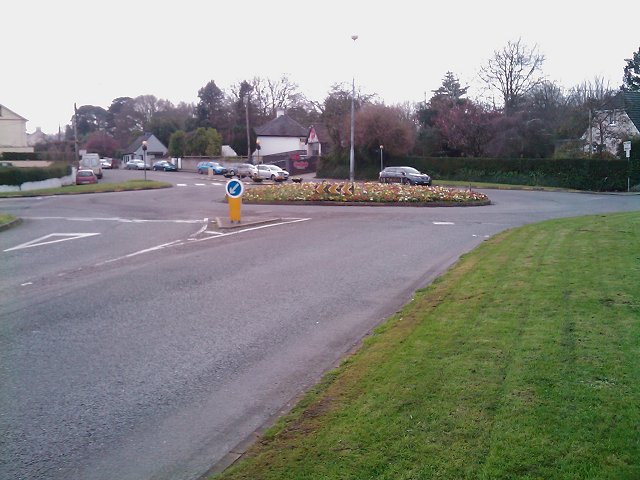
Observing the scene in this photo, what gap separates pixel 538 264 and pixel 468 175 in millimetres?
45755

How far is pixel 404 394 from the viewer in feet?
17.8

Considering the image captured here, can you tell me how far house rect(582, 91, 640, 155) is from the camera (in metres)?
52.2

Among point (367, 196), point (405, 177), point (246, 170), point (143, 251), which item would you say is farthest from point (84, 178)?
point (143, 251)

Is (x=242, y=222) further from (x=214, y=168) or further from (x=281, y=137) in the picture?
A: (x=281, y=137)

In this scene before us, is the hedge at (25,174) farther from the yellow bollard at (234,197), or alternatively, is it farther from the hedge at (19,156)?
the yellow bollard at (234,197)

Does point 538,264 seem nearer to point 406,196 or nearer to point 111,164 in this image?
point 406,196

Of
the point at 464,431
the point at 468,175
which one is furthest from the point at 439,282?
the point at 468,175

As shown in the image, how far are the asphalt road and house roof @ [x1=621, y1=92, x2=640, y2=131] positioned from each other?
40310 millimetres

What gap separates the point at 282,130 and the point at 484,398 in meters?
81.4

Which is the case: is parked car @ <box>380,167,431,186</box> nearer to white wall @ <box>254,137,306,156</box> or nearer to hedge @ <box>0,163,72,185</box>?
hedge @ <box>0,163,72,185</box>

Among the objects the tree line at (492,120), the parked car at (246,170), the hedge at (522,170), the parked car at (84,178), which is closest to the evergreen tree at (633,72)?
the tree line at (492,120)

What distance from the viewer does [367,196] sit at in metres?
30.1

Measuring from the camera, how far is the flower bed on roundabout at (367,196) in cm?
2958

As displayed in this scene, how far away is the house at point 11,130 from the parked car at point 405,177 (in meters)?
49.6
